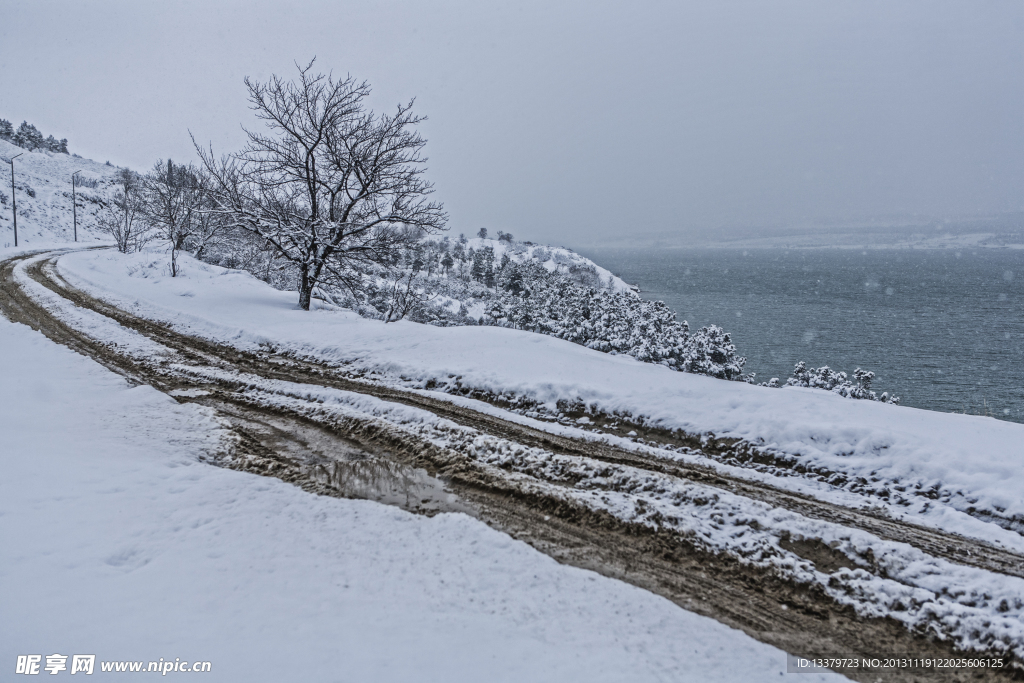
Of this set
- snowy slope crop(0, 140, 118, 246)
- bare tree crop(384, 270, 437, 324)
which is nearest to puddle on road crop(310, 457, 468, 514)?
bare tree crop(384, 270, 437, 324)

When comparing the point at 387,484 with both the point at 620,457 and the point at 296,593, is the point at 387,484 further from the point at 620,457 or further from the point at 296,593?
the point at 620,457

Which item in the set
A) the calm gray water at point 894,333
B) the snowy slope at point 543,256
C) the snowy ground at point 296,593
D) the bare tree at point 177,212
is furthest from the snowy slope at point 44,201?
the calm gray water at point 894,333

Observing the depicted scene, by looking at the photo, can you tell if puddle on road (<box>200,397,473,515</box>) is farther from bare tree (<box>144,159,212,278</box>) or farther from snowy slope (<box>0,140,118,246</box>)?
snowy slope (<box>0,140,118,246</box>)

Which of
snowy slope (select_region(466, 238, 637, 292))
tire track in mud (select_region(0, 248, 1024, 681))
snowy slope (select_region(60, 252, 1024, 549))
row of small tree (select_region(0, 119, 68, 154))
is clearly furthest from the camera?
snowy slope (select_region(466, 238, 637, 292))

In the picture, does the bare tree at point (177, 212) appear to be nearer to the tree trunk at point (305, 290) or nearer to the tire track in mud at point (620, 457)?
the tree trunk at point (305, 290)

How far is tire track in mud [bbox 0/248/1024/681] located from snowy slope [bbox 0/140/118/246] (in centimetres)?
5135

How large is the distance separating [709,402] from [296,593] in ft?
23.3

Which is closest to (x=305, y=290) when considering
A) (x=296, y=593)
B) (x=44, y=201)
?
(x=296, y=593)

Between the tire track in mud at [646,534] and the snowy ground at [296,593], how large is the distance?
0.30 metres

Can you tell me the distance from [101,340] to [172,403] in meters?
5.93

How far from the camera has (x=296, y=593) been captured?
13.4ft

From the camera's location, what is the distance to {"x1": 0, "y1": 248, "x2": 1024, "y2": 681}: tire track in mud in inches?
151

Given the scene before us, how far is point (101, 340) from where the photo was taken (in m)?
12.0

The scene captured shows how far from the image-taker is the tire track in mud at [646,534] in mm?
3826
